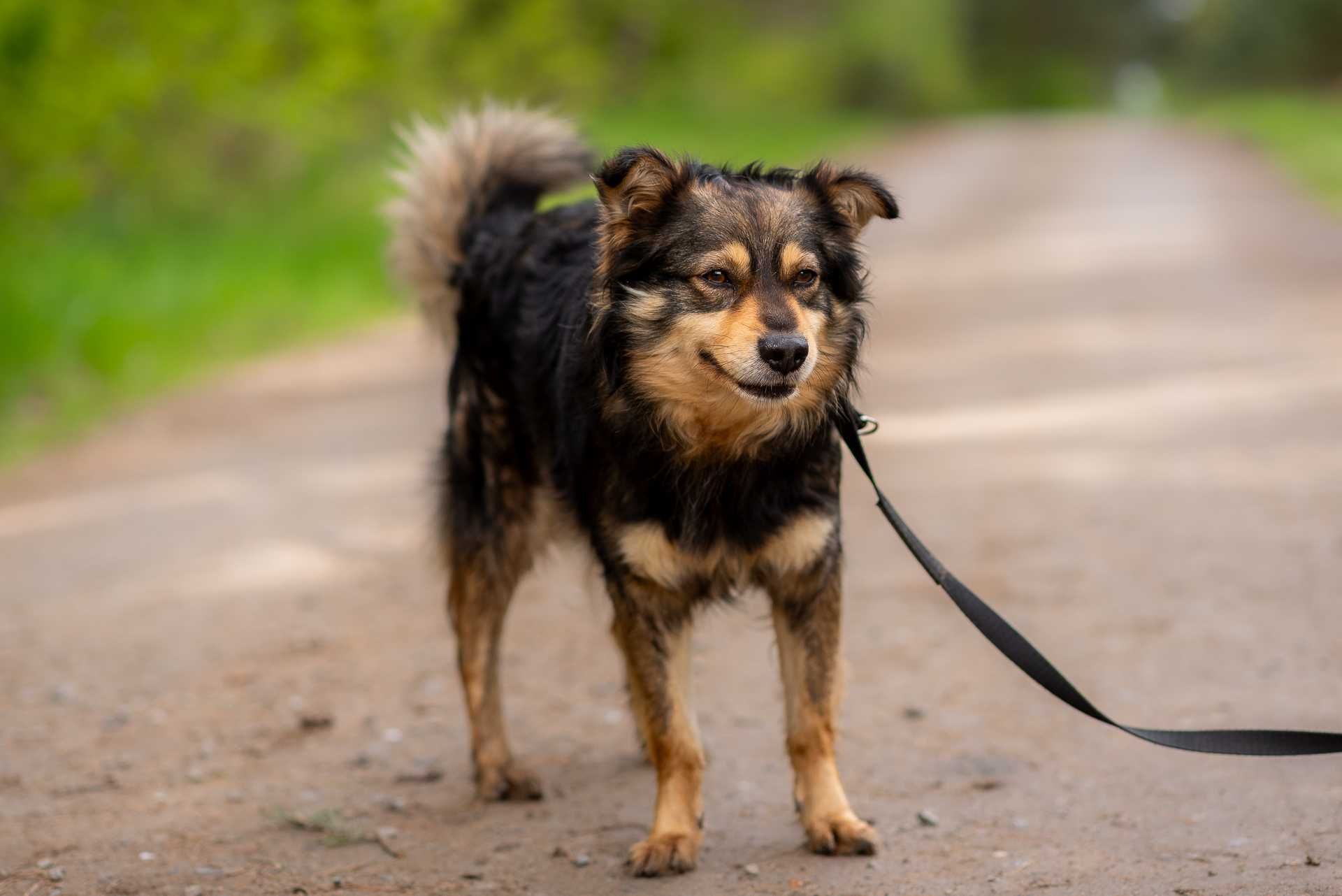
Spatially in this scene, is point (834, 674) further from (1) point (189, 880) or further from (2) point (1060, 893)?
(1) point (189, 880)

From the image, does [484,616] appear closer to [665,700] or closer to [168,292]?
[665,700]

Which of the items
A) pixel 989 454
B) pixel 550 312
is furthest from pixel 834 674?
pixel 989 454

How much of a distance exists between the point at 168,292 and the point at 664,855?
32.4 feet

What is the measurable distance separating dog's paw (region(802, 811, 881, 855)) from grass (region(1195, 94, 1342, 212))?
50.6ft

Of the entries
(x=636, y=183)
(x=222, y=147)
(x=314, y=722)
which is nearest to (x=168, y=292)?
(x=222, y=147)

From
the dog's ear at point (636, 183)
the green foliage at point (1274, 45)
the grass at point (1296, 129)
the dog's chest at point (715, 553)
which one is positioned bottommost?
the dog's chest at point (715, 553)

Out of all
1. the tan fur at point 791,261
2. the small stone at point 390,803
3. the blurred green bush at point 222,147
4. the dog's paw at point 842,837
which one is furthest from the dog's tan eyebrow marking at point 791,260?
the blurred green bush at point 222,147

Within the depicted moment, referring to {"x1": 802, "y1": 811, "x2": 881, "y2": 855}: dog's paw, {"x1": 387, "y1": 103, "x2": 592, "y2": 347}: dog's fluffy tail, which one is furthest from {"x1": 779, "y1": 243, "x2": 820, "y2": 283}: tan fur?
{"x1": 387, "y1": 103, "x2": 592, "y2": 347}: dog's fluffy tail

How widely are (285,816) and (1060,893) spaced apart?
7.09ft

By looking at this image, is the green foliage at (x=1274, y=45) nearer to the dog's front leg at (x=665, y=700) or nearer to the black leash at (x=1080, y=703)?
the black leash at (x=1080, y=703)

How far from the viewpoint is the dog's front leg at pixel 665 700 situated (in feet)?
13.1

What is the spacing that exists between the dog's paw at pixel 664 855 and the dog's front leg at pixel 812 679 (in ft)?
1.07

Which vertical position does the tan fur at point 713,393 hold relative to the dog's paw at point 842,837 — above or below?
above

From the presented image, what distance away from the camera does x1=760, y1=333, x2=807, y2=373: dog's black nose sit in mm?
3762
